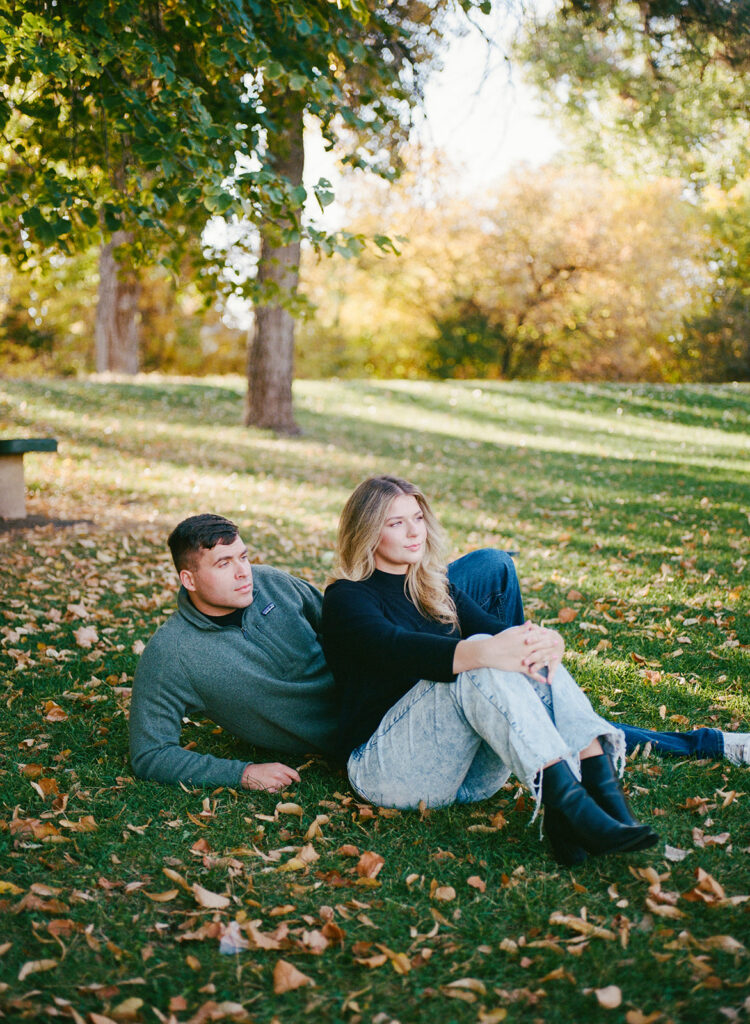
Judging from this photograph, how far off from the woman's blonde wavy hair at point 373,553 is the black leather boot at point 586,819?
788 mm

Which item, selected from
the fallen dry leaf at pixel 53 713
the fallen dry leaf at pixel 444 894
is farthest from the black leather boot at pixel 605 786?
the fallen dry leaf at pixel 53 713

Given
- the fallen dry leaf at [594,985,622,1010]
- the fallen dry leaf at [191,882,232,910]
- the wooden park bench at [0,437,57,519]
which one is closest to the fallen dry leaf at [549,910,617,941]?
the fallen dry leaf at [594,985,622,1010]

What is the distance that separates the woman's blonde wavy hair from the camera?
344 cm

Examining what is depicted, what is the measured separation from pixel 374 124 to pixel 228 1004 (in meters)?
5.16

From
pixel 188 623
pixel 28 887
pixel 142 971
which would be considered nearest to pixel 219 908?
pixel 142 971

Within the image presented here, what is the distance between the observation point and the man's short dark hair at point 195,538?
355 cm

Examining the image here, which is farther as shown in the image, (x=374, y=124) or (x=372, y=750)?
(x=374, y=124)

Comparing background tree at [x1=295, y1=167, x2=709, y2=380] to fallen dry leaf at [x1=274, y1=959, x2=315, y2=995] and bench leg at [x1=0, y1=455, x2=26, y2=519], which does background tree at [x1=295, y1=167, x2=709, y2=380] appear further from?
fallen dry leaf at [x1=274, y1=959, x2=315, y2=995]

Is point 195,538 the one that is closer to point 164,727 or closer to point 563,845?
point 164,727

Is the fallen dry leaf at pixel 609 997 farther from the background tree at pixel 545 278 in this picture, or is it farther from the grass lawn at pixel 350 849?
the background tree at pixel 545 278

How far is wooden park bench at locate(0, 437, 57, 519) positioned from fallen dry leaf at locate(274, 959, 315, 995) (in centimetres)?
630

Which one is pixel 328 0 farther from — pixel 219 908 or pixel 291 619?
pixel 219 908

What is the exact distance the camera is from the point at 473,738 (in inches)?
124

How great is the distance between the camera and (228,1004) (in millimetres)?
2471
